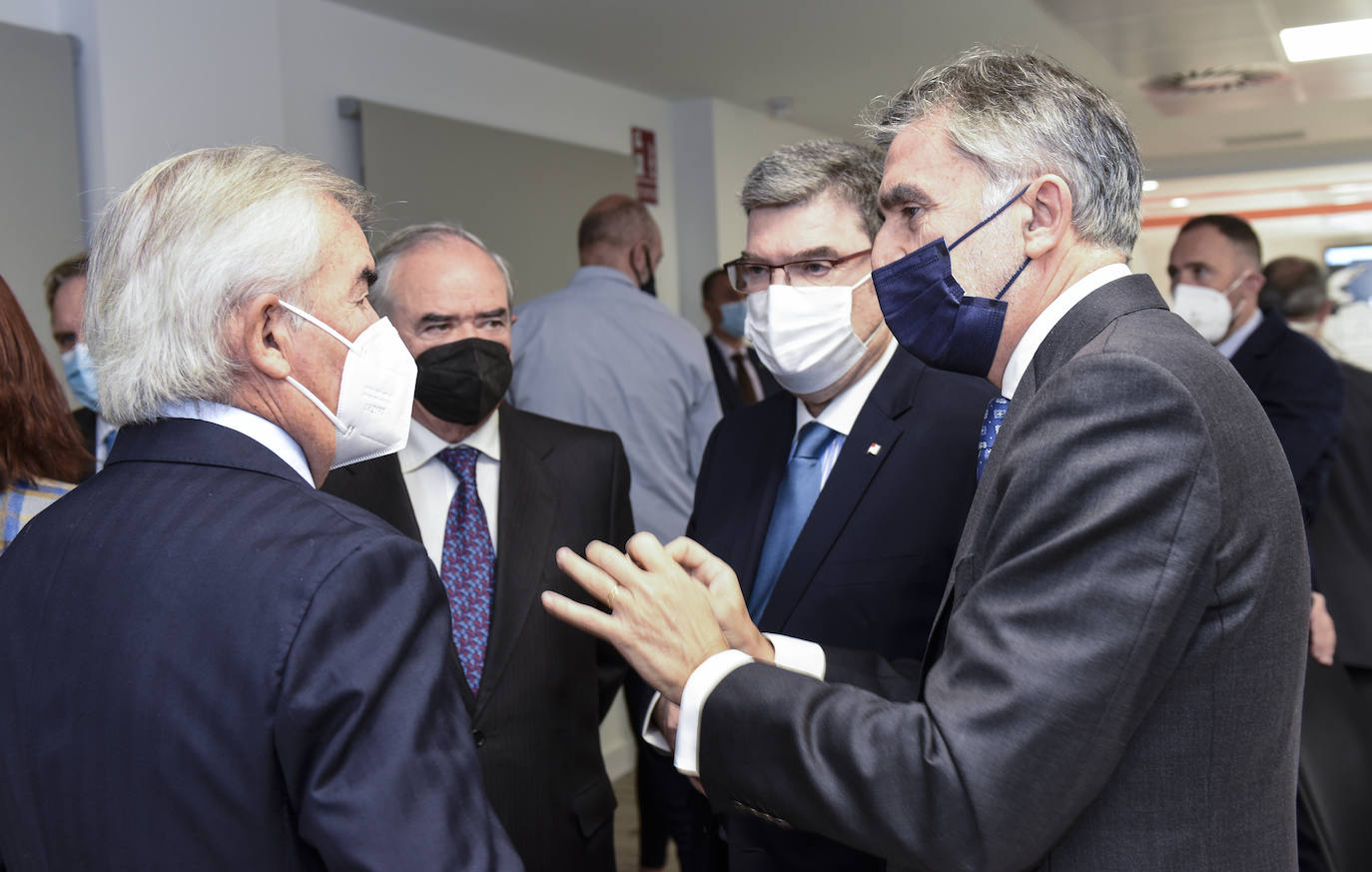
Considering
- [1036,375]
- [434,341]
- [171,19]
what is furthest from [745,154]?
Result: [1036,375]

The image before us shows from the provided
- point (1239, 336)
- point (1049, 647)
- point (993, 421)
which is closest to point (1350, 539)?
Answer: point (1239, 336)

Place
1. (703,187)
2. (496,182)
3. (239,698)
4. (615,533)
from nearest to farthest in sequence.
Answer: (239,698) → (615,533) → (496,182) → (703,187)

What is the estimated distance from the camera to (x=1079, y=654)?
959mm

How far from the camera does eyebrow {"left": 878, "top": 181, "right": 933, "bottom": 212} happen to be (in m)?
1.33

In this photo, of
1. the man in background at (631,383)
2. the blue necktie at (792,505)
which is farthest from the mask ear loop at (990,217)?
the man in background at (631,383)

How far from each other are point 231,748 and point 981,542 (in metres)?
0.71

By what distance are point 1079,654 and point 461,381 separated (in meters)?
1.23

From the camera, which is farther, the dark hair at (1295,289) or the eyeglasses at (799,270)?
the dark hair at (1295,289)

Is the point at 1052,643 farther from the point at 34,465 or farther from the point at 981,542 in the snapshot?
the point at 34,465

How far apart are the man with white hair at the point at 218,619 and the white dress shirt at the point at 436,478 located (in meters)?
0.77

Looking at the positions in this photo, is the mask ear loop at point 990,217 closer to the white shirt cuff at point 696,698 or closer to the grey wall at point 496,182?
the white shirt cuff at point 696,698

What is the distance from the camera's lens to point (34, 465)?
184 cm

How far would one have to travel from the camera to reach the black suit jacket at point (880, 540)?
1.63 meters

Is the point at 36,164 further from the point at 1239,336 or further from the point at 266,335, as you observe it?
the point at 1239,336
